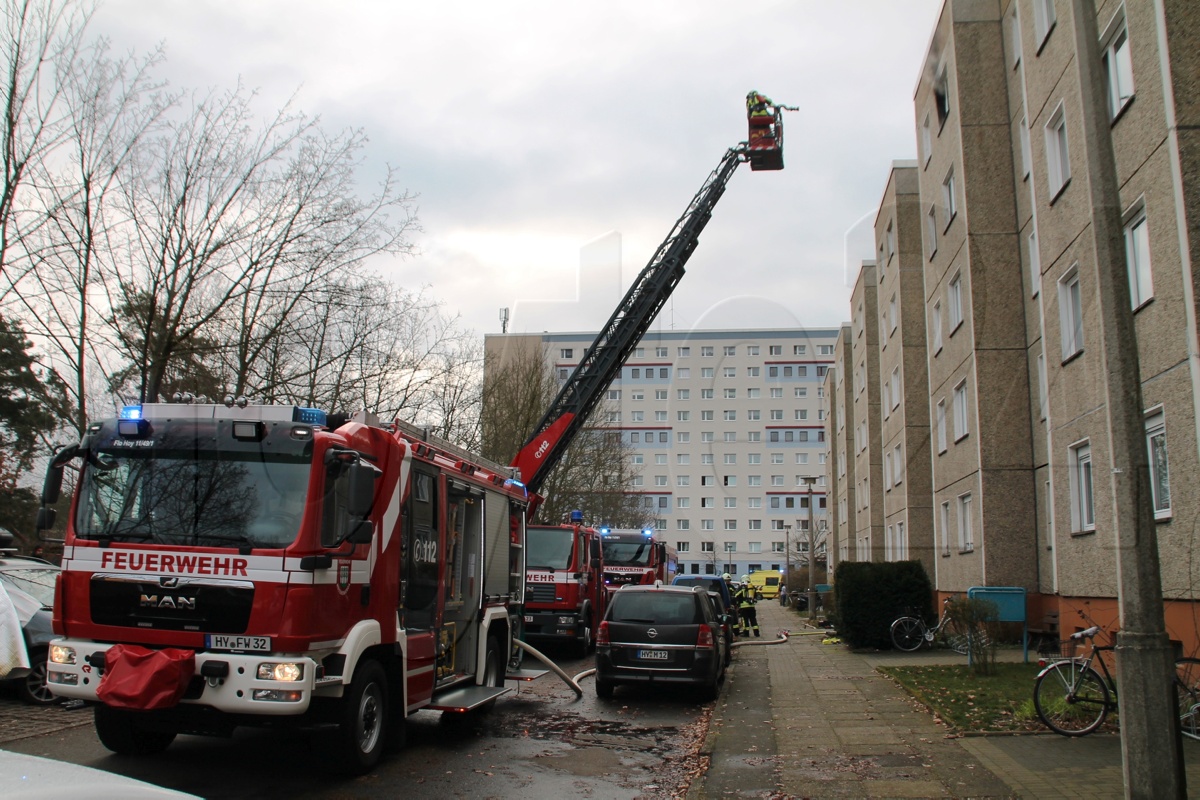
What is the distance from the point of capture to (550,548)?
19.5 meters

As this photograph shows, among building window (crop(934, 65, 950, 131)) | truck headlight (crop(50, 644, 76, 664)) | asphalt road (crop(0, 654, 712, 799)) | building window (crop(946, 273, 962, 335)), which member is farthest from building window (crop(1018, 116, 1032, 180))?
truck headlight (crop(50, 644, 76, 664))

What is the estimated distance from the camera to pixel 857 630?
790 inches

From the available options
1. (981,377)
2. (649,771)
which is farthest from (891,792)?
(981,377)

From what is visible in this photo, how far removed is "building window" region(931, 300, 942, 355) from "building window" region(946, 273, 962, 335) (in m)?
0.90

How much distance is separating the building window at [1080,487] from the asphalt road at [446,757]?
6.82 meters

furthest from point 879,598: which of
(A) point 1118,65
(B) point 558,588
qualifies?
(A) point 1118,65

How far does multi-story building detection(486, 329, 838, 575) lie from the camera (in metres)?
35.9

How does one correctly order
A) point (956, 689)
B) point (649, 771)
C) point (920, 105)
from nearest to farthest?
point (649, 771) → point (956, 689) → point (920, 105)

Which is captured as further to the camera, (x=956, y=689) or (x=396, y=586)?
(x=956, y=689)

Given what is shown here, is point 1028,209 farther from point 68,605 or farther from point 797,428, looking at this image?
point 797,428

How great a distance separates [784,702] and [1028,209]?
38.8 feet

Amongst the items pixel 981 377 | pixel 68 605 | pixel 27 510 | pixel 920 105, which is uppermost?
pixel 920 105

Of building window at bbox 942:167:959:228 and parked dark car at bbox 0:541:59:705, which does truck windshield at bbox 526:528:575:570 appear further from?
building window at bbox 942:167:959:228

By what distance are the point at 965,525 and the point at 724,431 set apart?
39.8 meters
